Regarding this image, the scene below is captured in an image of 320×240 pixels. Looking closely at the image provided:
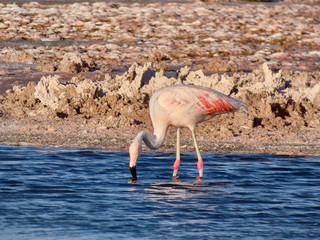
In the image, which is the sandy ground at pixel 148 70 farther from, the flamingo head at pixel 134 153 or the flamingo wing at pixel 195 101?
the flamingo head at pixel 134 153

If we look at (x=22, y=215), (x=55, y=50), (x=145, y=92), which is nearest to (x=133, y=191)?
(x=22, y=215)

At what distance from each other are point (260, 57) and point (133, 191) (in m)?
10.3

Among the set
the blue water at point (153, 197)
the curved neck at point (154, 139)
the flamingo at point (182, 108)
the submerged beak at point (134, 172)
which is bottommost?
the blue water at point (153, 197)

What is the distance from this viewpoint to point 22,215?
694cm

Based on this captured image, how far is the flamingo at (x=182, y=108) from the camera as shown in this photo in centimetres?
874

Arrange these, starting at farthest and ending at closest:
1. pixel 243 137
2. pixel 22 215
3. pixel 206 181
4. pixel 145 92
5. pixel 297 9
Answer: pixel 297 9, pixel 145 92, pixel 243 137, pixel 206 181, pixel 22 215

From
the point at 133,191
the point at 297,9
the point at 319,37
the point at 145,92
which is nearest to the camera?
the point at 133,191

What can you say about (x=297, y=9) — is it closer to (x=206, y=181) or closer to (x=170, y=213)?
(x=206, y=181)

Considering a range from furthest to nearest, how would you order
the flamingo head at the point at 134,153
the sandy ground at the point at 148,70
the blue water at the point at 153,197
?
the sandy ground at the point at 148,70 → the flamingo head at the point at 134,153 → the blue water at the point at 153,197

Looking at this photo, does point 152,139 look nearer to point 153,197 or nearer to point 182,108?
point 182,108

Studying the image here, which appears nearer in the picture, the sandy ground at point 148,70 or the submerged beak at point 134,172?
the submerged beak at point 134,172

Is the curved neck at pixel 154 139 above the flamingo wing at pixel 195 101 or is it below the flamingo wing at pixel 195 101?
below

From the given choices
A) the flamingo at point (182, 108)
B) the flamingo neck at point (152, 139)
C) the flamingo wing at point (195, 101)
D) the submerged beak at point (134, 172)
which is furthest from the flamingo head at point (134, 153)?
the flamingo wing at point (195, 101)

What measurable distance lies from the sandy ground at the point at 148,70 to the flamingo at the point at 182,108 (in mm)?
1102
